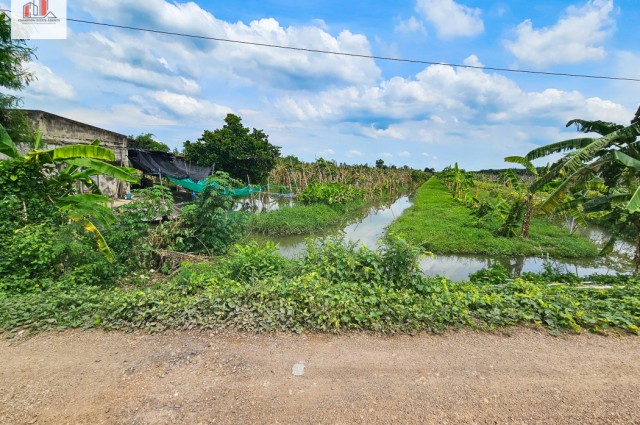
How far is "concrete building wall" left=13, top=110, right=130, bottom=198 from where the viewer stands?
11609 mm

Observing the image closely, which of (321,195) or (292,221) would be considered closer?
(292,221)

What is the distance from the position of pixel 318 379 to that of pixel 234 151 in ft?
60.0

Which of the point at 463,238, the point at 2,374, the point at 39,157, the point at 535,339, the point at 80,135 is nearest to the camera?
the point at 2,374

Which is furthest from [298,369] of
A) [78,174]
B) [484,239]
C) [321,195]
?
[321,195]

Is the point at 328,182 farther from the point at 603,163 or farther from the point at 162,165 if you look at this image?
the point at 603,163

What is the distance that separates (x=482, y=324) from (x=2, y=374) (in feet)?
17.3

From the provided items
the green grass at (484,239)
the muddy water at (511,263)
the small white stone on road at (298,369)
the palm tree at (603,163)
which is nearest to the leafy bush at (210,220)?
the muddy water at (511,263)

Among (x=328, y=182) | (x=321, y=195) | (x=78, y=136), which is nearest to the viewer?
(x=78, y=136)

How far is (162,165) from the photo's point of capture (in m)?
15.3

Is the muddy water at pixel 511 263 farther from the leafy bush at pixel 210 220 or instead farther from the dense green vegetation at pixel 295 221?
the leafy bush at pixel 210 220

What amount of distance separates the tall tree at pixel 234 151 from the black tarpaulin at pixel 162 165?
108 inches

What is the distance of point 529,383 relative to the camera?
9.05ft

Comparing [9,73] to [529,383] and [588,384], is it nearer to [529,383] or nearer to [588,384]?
[529,383]

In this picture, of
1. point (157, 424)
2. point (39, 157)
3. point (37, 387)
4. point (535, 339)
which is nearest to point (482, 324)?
point (535, 339)
